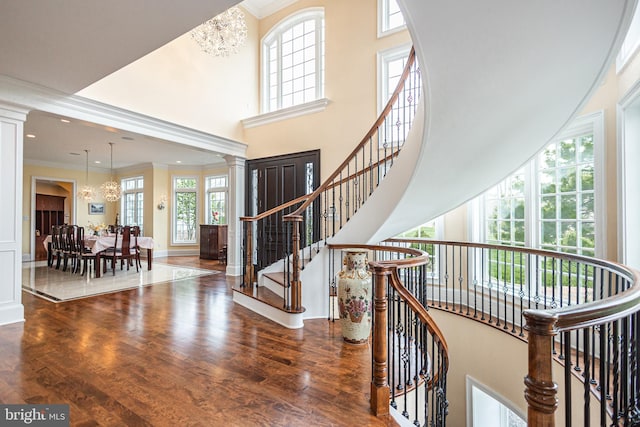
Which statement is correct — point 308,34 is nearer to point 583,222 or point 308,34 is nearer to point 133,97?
point 133,97

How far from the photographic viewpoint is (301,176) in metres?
6.06

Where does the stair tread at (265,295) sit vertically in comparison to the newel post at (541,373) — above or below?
below

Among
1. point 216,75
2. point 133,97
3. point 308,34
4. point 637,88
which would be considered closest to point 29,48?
point 133,97

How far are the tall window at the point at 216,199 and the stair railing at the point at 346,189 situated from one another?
365 centimetres

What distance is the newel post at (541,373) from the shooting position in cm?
A: 93

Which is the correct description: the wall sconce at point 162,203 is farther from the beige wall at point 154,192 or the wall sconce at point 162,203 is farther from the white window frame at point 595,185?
the white window frame at point 595,185

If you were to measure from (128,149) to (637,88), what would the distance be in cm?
919

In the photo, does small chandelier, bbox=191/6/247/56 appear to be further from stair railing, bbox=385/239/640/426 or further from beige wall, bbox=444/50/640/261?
beige wall, bbox=444/50/640/261

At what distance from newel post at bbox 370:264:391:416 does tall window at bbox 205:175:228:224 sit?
8.30m

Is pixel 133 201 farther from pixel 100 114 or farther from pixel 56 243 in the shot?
pixel 100 114

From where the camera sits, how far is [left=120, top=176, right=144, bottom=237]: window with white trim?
1023 cm

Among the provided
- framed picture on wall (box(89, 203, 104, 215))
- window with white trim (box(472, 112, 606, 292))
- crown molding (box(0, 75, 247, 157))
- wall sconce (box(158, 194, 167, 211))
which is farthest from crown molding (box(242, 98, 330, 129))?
framed picture on wall (box(89, 203, 104, 215))

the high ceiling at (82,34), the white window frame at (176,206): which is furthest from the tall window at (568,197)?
the white window frame at (176,206)

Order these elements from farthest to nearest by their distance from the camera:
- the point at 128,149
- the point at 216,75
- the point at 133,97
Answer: the point at 128,149 → the point at 216,75 → the point at 133,97
